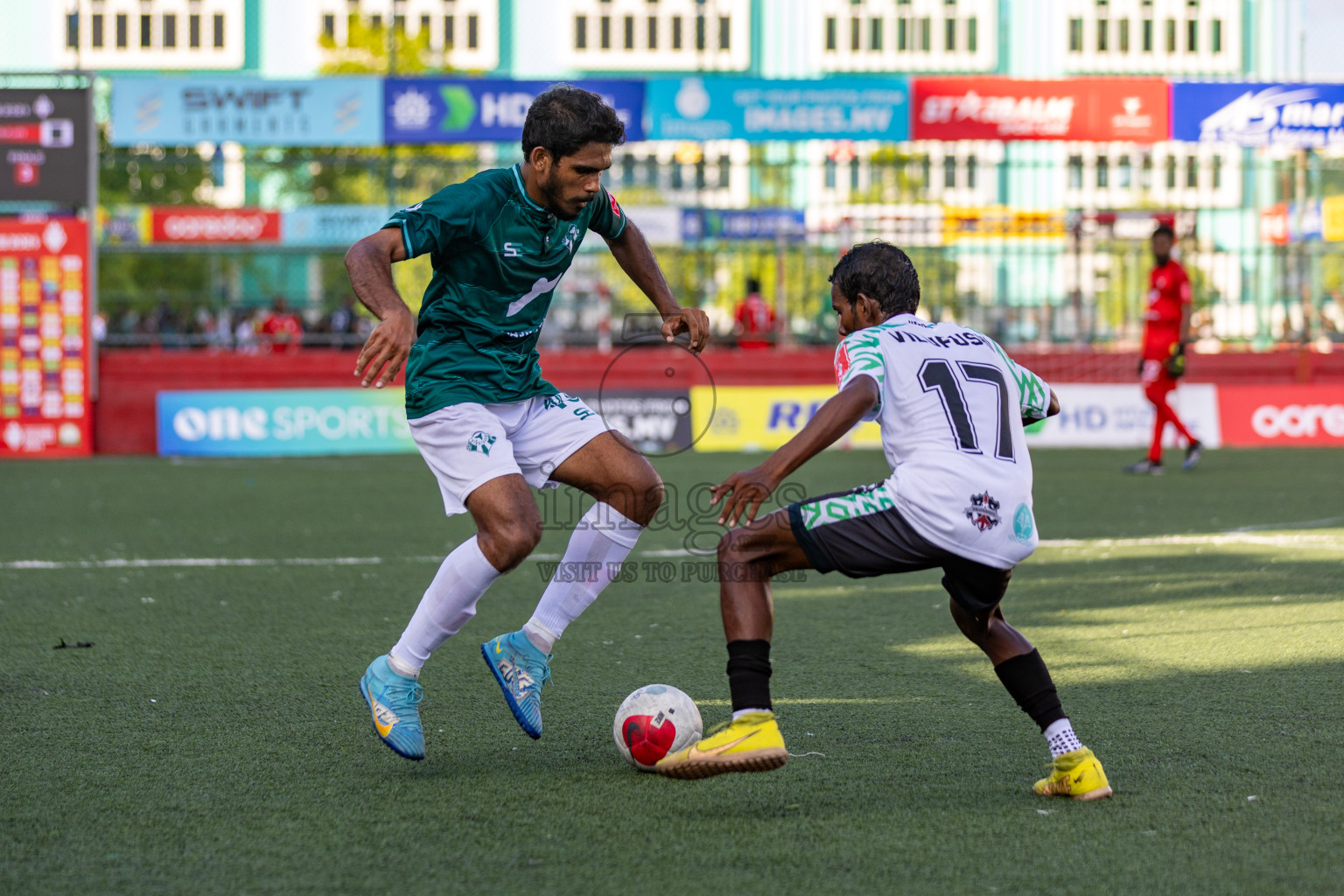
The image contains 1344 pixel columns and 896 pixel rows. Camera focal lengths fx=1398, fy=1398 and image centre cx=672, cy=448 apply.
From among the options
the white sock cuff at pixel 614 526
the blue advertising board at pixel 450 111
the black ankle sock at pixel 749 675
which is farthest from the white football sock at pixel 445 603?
the blue advertising board at pixel 450 111

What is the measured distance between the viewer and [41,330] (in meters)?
16.2

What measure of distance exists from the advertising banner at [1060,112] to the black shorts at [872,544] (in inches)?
628

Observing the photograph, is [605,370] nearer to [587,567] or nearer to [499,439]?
[587,567]

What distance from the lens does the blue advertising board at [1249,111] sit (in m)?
18.7

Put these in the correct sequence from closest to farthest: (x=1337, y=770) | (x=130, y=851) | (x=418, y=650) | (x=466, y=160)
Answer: (x=130, y=851) < (x=1337, y=770) < (x=418, y=650) < (x=466, y=160)

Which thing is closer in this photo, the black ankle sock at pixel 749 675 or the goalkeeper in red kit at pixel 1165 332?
the black ankle sock at pixel 749 675

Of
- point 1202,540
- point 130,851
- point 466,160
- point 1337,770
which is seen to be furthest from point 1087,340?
point 130,851

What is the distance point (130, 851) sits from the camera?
3053mm

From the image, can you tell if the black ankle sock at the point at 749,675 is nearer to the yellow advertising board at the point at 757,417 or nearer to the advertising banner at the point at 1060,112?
the yellow advertising board at the point at 757,417

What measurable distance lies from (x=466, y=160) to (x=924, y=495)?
16175mm

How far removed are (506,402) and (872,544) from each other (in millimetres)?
1284

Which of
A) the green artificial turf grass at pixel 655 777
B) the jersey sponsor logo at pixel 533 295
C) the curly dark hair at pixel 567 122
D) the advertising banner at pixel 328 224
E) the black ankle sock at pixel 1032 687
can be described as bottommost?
the green artificial turf grass at pixel 655 777

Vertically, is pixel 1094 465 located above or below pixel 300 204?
below

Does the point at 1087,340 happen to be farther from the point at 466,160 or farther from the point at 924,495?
the point at 924,495
